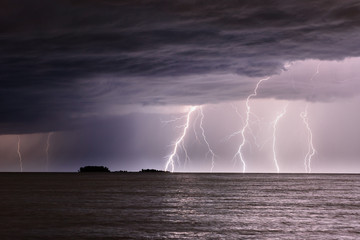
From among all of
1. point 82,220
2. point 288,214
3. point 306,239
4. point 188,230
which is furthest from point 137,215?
point 306,239

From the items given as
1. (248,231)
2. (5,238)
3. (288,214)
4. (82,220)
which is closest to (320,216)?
(288,214)

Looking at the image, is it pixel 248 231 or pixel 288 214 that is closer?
pixel 248 231

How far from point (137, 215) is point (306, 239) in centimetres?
1939

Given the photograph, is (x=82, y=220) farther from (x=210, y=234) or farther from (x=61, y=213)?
(x=210, y=234)

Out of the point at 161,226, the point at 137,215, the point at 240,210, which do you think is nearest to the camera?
the point at 161,226

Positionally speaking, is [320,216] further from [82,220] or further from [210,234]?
[82,220]

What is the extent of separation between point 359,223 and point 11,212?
33676 mm

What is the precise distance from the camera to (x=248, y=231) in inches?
1439

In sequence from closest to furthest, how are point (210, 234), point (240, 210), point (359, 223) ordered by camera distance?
point (210, 234) → point (359, 223) → point (240, 210)

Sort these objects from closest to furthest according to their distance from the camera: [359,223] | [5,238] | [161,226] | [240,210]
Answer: [5,238] < [161,226] < [359,223] < [240,210]

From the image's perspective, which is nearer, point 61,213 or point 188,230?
point 188,230

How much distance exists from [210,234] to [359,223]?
1520cm

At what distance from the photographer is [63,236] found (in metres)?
33.6

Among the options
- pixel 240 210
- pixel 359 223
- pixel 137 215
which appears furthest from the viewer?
pixel 240 210
